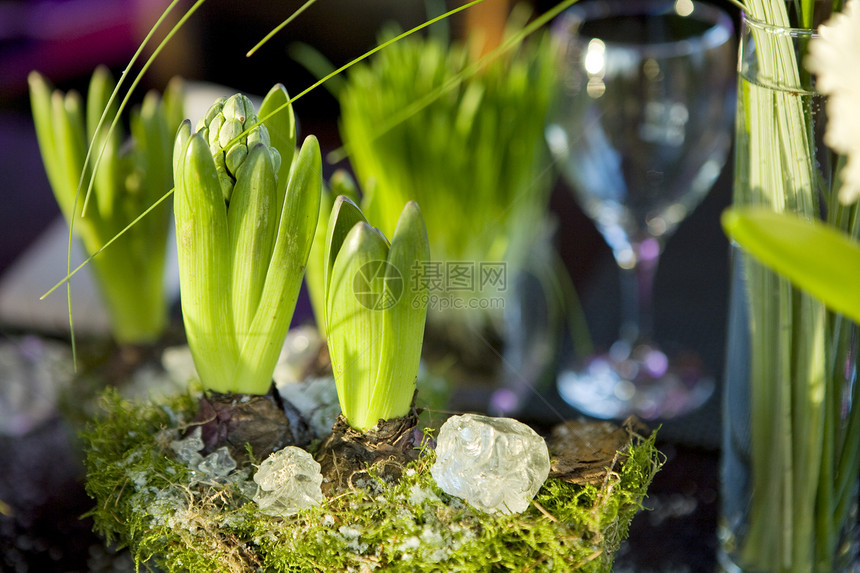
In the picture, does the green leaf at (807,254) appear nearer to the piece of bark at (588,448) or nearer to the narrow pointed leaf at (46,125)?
the piece of bark at (588,448)

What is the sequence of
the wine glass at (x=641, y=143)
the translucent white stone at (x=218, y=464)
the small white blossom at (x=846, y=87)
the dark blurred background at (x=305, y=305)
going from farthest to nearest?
the wine glass at (x=641, y=143) → the dark blurred background at (x=305, y=305) → the translucent white stone at (x=218, y=464) → the small white blossom at (x=846, y=87)

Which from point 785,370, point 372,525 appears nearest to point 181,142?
point 372,525

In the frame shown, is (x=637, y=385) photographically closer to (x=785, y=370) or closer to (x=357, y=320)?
(x=785, y=370)

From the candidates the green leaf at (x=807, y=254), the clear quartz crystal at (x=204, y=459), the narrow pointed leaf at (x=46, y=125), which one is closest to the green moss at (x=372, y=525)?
the clear quartz crystal at (x=204, y=459)

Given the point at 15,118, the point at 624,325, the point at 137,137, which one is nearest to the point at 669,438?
the point at 624,325

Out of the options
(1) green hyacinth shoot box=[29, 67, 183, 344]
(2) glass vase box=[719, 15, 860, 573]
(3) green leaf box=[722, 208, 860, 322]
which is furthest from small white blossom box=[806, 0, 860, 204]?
(1) green hyacinth shoot box=[29, 67, 183, 344]

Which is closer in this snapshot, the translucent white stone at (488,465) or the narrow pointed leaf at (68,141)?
the translucent white stone at (488,465)
